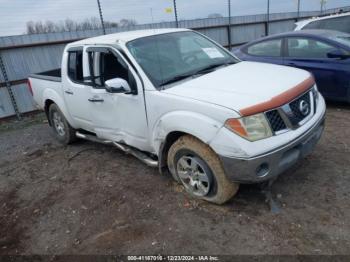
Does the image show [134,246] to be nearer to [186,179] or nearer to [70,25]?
[186,179]

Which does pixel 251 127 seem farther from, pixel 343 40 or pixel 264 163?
pixel 343 40

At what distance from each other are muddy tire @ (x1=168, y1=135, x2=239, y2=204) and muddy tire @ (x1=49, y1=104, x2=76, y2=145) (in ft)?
8.80

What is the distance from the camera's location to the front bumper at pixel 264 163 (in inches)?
108

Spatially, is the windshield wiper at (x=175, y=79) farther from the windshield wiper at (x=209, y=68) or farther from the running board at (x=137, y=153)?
the running board at (x=137, y=153)

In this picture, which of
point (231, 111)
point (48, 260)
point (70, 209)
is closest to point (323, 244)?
point (231, 111)

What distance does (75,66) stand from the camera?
15.4 ft

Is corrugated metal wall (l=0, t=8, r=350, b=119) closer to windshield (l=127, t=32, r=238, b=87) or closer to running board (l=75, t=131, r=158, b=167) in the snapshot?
running board (l=75, t=131, r=158, b=167)

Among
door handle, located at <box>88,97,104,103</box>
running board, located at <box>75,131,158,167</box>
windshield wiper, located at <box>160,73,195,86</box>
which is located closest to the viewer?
windshield wiper, located at <box>160,73,195,86</box>

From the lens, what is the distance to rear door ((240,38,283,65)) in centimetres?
637

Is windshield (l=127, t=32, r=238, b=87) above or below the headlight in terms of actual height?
above

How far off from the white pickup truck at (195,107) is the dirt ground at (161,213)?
1.12 feet

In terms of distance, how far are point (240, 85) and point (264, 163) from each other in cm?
83

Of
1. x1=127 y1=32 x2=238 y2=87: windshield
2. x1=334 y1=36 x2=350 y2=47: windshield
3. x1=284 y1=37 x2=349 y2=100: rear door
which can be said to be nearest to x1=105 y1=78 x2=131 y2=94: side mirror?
x1=127 y1=32 x2=238 y2=87: windshield

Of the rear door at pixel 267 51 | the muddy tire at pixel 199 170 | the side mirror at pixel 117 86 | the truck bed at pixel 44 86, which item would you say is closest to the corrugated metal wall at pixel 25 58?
the truck bed at pixel 44 86
